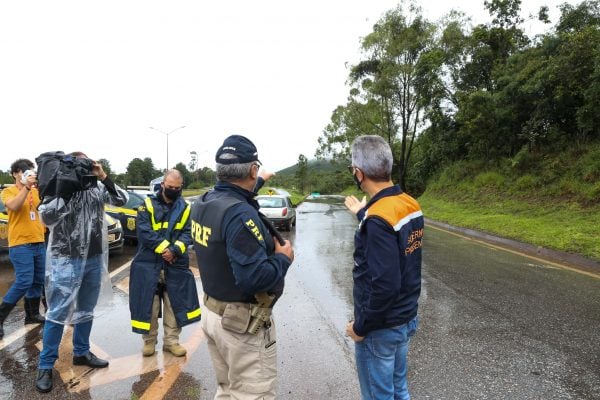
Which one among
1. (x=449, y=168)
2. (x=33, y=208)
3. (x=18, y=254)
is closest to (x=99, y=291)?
(x=18, y=254)

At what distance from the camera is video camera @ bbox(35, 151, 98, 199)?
10.8 ft

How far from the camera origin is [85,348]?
3734mm

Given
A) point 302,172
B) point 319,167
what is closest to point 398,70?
point 302,172

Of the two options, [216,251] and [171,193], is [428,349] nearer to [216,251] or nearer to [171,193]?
[216,251]

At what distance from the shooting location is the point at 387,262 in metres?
2.11

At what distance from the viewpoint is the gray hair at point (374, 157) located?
7.45 feet

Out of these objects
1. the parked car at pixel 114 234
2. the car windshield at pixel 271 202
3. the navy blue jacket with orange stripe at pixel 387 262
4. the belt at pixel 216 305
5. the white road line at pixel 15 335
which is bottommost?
the white road line at pixel 15 335

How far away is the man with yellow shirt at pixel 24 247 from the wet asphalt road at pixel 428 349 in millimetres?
307

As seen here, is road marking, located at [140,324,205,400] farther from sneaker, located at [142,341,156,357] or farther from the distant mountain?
the distant mountain

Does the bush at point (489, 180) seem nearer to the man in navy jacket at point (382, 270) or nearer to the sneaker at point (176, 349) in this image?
the sneaker at point (176, 349)

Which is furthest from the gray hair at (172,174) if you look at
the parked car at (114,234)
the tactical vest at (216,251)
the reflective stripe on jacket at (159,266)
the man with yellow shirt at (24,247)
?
the parked car at (114,234)

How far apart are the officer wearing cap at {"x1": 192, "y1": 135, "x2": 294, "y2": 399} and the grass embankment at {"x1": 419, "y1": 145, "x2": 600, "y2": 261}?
830cm

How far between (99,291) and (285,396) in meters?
1.94

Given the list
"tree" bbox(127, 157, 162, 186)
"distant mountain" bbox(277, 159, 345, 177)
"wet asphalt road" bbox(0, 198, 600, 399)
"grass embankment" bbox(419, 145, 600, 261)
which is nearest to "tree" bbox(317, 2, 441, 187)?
"grass embankment" bbox(419, 145, 600, 261)
